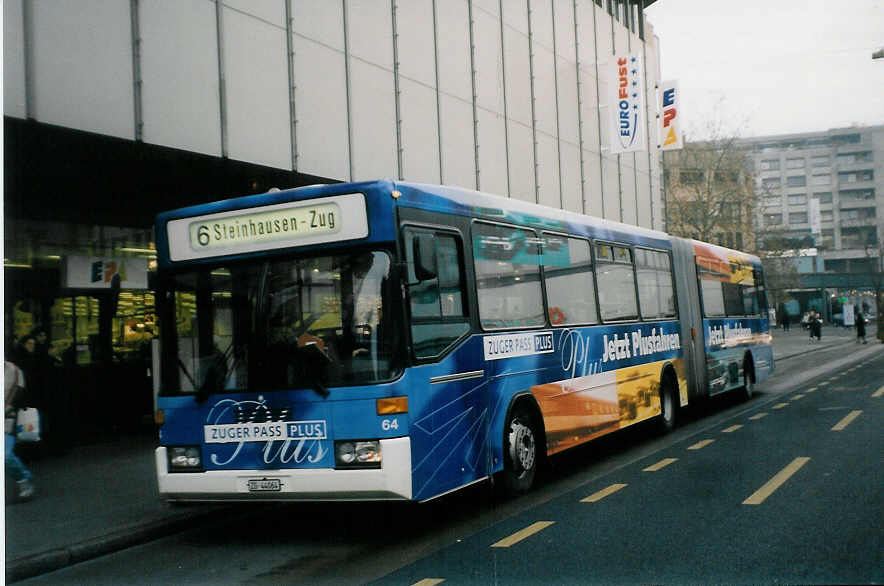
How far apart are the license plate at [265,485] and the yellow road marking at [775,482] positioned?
3994mm

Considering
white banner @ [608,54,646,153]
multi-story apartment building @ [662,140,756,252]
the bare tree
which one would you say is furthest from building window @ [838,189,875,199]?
white banner @ [608,54,646,153]

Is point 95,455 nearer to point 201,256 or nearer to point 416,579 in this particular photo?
point 201,256

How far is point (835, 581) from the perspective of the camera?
5570 millimetres

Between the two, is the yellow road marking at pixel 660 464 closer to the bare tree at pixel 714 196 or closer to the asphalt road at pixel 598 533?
the asphalt road at pixel 598 533

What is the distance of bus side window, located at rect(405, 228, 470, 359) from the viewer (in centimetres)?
739

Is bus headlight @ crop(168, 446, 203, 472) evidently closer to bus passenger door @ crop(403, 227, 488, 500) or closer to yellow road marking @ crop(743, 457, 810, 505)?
bus passenger door @ crop(403, 227, 488, 500)

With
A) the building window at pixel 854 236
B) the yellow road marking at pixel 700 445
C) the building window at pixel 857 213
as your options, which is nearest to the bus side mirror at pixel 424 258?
the yellow road marking at pixel 700 445

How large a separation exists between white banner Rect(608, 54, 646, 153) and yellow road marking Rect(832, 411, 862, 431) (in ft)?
37.6

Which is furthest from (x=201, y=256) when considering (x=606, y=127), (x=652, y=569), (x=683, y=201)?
(x=683, y=201)

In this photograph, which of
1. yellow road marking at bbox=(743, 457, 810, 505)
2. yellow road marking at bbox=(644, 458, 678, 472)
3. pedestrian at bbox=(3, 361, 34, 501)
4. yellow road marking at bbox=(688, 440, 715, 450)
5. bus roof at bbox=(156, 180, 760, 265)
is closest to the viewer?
bus roof at bbox=(156, 180, 760, 265)

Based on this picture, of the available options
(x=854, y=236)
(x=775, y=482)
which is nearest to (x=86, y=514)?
(x=775, y=482)

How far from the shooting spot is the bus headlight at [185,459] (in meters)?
7.68

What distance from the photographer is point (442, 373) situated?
305 inches

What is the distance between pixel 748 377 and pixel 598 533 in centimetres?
1308
